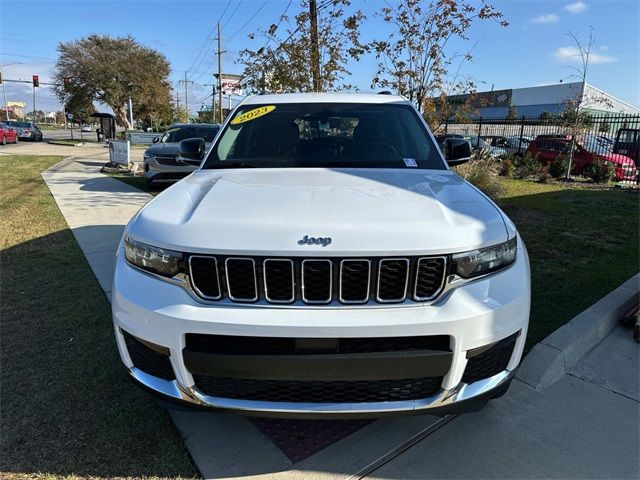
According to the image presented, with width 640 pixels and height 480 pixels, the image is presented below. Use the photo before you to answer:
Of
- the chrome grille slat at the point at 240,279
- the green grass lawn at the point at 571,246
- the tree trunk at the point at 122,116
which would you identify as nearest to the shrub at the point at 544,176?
the green grass lawn at the point at 571,246

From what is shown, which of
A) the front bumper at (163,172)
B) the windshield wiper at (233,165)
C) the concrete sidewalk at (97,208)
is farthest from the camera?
the front bumper at (163,172)

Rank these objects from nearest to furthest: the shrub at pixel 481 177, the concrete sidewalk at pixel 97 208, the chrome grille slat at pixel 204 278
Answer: the chrome grille slat at pixel 204 278
the concrete sidewalk at pixel 97 208
the shrub at pixel 481 177

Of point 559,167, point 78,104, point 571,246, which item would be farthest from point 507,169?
point 78,104

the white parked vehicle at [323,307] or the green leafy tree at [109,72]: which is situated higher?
the green leafy tree at [109,72]

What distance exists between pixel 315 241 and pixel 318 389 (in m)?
0.64

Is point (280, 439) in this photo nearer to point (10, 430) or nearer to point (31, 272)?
point (10, 430)

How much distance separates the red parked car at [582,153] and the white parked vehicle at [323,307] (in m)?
15.7

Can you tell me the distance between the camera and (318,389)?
196cm

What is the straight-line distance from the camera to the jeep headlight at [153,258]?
2029 millimetres

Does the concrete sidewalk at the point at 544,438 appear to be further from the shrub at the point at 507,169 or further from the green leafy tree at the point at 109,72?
the green leafy tree at the point at 109,72

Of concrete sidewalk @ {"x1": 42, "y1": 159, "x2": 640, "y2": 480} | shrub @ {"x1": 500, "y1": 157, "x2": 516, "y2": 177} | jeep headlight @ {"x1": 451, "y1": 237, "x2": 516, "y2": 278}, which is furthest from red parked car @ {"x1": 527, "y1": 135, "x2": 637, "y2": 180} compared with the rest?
jeep headlight @ {"x1": 451, "y1": 237, "x2": 516, "y2": 278}

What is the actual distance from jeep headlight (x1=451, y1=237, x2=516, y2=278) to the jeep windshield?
1209mm

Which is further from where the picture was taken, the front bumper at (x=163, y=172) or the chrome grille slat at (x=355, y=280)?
the front bumper at (x=163, y=172)

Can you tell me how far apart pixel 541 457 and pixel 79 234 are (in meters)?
6.39
